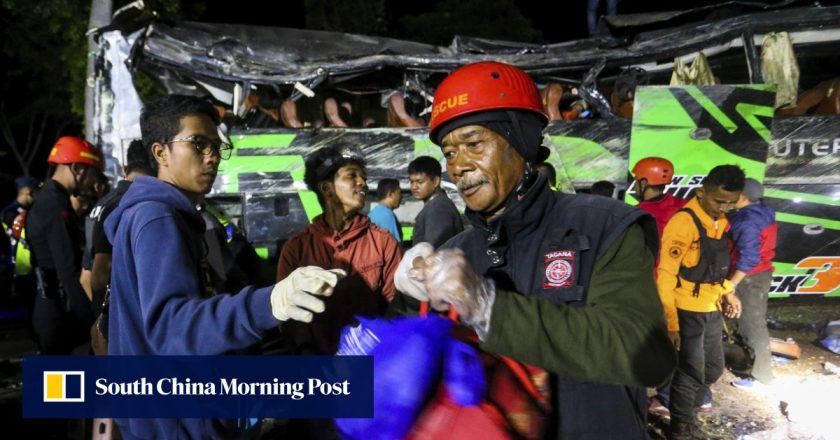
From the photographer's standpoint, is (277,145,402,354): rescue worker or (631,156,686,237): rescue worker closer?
(277,145,402,354): rescue worker

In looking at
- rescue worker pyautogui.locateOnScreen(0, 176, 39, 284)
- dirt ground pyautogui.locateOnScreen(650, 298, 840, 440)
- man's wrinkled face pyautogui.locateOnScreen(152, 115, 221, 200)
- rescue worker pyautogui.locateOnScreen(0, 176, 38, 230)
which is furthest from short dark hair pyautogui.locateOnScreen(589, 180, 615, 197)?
rescue worker pyautogui.locateOnScreen(0, 176, 38, 230)

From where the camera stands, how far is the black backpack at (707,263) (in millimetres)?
4590

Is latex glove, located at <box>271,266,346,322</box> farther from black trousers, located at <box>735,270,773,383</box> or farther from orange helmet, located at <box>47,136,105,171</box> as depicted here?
black trousers, located at <box>735,270,773,383</box>

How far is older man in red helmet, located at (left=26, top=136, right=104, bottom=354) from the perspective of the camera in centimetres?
441

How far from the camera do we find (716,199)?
458 centimetres

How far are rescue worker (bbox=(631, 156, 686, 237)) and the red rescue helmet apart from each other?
4.02 m

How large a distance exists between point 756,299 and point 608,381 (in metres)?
5.92

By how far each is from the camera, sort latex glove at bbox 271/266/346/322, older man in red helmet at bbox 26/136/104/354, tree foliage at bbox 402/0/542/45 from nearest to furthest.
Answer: latex glove at bbox 271/266/346/322, older man in red helmet at bbox 26/136/104/354, tree foliage at bbox 402/0/542/45

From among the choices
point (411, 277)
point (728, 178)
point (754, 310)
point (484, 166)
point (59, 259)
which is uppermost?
point (728, 178)

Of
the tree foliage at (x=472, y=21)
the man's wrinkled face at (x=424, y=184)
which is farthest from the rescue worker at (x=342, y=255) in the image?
the tree foliage at (x=472, y=21)

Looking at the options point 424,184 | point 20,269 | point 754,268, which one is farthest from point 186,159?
point 754,268

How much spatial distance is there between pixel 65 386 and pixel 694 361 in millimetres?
4873

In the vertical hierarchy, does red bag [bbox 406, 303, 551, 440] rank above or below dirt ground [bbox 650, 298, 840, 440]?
above

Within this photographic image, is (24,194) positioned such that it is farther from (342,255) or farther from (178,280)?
(178,280)
